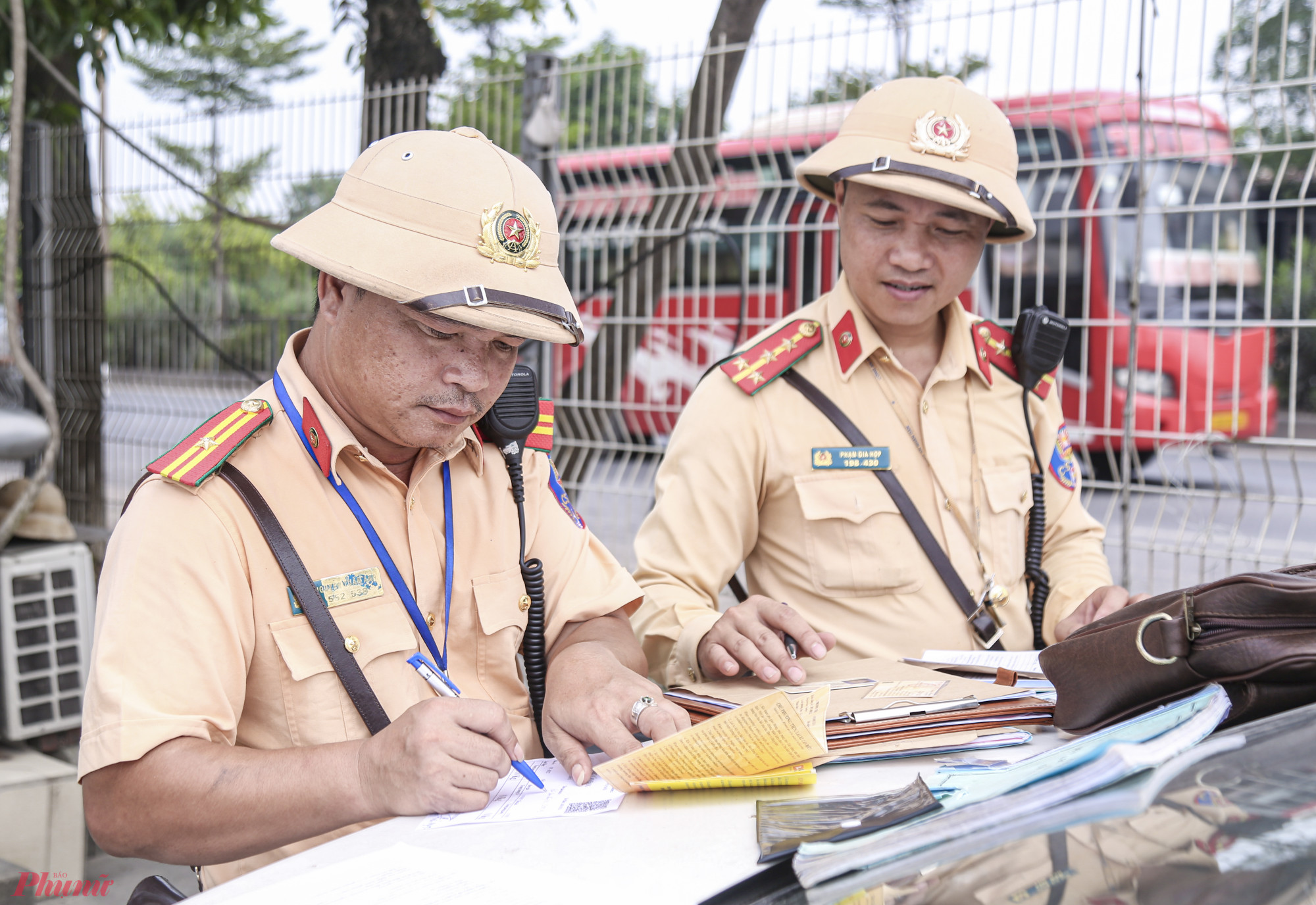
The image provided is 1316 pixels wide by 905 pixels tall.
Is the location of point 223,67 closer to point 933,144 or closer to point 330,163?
point 330,163

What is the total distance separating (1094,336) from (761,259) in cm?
118

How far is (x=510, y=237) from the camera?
→ 5.21 feet

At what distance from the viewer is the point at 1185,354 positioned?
342cm

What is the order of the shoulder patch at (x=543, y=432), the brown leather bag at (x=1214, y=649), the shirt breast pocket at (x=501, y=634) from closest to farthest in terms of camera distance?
the brown leather bag at (x=1214, y=649) → the shirt breast pocket at (x=501, y=634) → the shoulder patch at (x=543, y=432)

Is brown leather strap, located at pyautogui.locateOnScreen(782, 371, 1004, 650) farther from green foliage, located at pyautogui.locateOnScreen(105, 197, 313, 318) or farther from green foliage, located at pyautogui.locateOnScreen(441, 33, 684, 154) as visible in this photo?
green foliage, located at pyautogui.locateOnScreen(105, 197, 313, 318)

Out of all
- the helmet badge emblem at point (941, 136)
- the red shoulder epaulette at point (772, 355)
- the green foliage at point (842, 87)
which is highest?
the green foliage at point (842, 87)

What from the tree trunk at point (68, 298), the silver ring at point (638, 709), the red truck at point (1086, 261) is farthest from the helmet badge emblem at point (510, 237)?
the tree trunk at point (68, 298)

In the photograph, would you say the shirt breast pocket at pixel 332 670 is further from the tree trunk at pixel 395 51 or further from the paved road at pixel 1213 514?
the tree trunk at pixel 395 51

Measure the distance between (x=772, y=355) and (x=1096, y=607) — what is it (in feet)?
2.82

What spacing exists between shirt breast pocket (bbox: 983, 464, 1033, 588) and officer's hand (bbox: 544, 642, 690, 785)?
102 centimetres

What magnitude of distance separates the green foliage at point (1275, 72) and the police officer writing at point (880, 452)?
48.8 inches

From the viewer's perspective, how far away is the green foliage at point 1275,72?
10.3ft

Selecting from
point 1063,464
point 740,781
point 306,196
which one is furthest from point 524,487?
point 306,196

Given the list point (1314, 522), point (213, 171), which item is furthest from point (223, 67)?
point (1314, 522)
